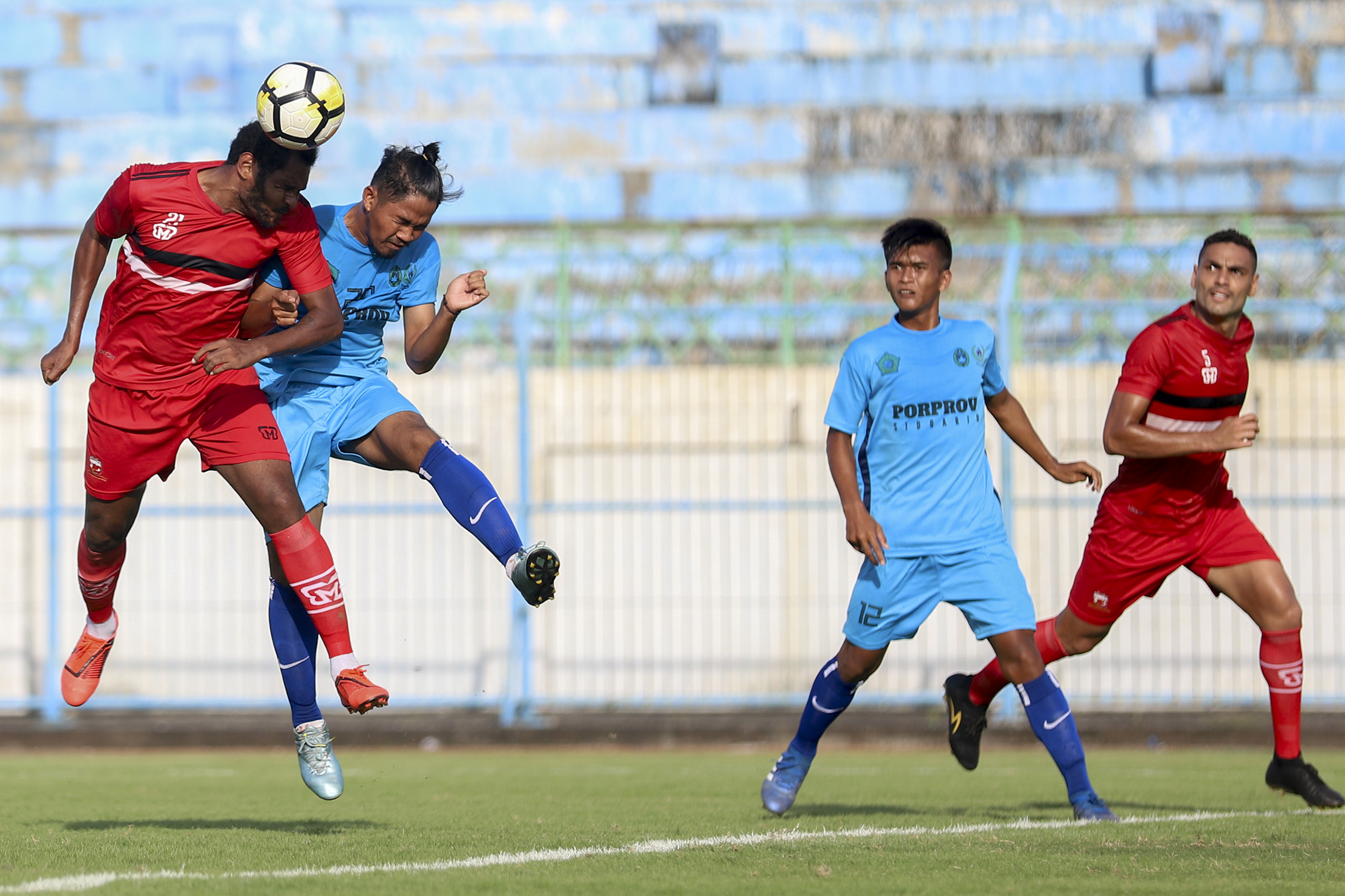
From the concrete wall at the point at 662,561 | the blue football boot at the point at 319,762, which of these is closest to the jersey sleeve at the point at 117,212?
the blue football boot at the point at 319,762

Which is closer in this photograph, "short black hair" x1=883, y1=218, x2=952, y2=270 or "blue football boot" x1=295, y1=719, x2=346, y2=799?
"blue football boot" x1=295, y1=719, x2=346, y2=799

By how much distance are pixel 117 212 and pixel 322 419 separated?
3.54ft

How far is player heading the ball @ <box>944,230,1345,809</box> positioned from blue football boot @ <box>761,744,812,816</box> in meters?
0.73

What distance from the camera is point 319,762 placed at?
19.7 ft

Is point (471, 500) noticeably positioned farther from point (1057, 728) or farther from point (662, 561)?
point (662, 561)

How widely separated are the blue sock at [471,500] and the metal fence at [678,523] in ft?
19.7

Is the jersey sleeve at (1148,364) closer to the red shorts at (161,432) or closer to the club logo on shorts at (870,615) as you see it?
the club logo on shorts at (870,615)

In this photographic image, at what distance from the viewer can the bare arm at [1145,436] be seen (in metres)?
6.46

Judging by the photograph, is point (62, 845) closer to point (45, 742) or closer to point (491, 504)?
point (491, 504)

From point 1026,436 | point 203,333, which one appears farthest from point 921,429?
point 203,333

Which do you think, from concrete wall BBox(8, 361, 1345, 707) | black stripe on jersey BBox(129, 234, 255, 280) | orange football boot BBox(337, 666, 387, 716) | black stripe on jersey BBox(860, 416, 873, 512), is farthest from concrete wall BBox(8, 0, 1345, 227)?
orange football boot BBox(337, 666, 387, 716)

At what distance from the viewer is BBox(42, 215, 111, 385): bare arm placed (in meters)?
5.91

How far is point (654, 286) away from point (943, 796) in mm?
7022

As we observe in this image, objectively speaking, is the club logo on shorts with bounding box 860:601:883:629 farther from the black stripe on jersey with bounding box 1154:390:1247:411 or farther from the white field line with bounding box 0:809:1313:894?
the black stripe on jersey with bounding box 1154:390:1247:411
